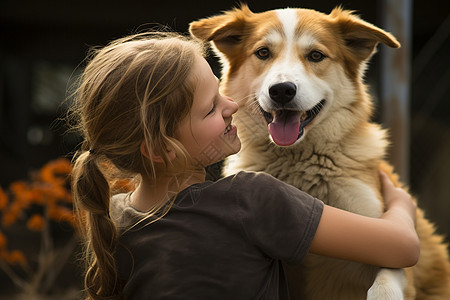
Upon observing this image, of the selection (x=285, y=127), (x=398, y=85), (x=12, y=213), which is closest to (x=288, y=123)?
(x=285, y=127)

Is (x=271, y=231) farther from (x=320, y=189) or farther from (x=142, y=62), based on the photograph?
(x=320, y=189)

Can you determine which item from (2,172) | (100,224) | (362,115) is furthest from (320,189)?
(2,172)

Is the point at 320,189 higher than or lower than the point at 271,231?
lower

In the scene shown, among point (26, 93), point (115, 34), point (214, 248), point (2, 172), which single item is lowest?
point (2, 172)

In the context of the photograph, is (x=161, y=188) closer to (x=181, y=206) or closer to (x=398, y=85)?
(x=181, y=206)

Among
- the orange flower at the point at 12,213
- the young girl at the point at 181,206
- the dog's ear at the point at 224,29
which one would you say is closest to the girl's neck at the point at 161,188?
the young girl at the point at 181,206

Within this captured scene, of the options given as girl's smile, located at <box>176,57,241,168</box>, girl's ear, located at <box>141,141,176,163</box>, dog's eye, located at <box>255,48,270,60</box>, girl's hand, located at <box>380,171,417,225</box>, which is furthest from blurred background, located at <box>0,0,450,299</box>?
girl's ear, located at <box>141,141,176,163</box>

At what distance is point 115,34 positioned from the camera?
530 cm

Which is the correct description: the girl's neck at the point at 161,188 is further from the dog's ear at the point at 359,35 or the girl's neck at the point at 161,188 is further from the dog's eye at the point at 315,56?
the dog's ear at the point at 359,35

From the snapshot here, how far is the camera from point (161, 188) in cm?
142

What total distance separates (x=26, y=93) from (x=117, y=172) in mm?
4817

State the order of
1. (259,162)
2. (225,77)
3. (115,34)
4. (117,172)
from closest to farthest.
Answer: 1. (117,172)
2. (259,162)
3. (225,77)
4. (115,34)

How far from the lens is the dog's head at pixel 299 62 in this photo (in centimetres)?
189

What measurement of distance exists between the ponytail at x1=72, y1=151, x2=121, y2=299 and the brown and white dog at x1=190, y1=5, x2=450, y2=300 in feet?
2.18
